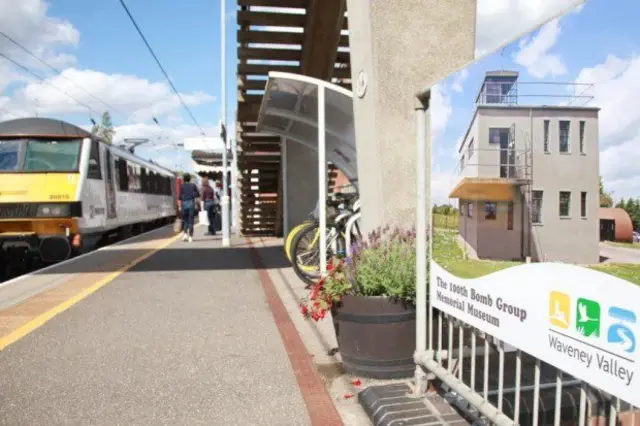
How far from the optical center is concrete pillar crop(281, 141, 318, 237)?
1336 centimetres

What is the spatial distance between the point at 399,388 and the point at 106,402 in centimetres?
197

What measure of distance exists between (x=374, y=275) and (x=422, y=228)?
0.65m

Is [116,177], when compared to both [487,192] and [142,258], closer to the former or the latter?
[142,258]

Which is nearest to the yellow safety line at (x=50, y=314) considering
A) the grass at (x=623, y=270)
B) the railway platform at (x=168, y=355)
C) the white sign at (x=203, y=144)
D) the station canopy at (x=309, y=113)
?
the railway platform at (x=168, y=355)

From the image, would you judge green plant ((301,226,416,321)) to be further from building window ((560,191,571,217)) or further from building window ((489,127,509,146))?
building window ((560,191,571,217))

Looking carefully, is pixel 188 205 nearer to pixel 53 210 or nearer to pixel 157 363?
pixel 53 210

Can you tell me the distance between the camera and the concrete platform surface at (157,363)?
374 centimetres

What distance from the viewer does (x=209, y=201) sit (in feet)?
62.6

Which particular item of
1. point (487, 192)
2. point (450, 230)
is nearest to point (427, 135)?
point (450, 230)

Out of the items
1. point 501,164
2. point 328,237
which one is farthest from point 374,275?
point 328,237

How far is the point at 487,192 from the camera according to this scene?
2.94 m

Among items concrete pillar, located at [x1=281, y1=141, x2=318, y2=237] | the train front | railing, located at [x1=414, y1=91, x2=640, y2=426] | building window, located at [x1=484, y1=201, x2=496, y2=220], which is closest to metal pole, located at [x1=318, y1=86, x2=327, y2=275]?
railing, located at [x1=414, y1=91, x2=640, y2=426]

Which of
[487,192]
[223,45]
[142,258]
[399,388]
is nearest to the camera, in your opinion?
[487,192]

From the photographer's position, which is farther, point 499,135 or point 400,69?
point 400,69
